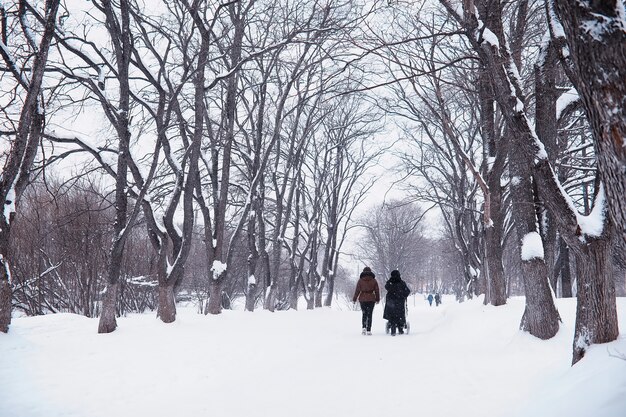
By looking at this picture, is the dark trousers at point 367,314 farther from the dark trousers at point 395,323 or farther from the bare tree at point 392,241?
the bare tree at point 392,241

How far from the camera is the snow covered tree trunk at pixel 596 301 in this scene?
4.16 metres

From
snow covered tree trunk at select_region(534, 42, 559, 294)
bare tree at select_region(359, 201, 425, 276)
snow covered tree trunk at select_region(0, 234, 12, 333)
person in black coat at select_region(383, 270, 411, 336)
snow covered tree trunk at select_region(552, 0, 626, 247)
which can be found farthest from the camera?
bare tree at select_region(359, 201, 425, 276)

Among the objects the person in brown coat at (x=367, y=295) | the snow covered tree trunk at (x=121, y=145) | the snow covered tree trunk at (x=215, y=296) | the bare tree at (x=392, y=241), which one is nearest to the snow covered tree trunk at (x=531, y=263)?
the person in brown coat at (x=367, y=295)

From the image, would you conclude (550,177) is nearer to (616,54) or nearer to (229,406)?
(616,54)

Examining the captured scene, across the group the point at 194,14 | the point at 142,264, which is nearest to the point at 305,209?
the point at 142,264

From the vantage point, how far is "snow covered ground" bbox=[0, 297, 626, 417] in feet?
12.5

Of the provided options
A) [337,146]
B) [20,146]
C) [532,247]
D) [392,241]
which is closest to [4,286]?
[20,146]

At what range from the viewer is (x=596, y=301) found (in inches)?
166

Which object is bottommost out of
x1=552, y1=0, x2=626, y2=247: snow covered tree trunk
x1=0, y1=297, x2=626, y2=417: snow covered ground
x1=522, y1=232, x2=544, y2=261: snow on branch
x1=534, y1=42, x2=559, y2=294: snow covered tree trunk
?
x1=0, y1=297, x2=626, y2=417: snow covered ground

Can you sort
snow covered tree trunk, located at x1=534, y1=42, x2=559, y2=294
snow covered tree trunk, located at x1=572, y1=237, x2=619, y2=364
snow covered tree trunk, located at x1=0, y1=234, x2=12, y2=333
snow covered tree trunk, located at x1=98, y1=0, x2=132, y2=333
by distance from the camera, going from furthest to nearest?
snow covered tree trunk, located at x1=98, y1=0, x2=132, y2=333
snow covered tree trunk, located at x1=0, y1=234, x2=12, y2=333
snow covered tree trunk, located at x1=534, y1=42, x2=559, y2=294
snow covered tree trunk, located at x1=572, y1=237, x2=619, y2=364

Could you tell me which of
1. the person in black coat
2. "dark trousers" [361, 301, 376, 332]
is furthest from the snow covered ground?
"dark trousers" [361, 301, 376, 332]

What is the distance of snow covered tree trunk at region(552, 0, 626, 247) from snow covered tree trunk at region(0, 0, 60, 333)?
21.1 ft

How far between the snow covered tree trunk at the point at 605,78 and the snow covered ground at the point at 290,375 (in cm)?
152

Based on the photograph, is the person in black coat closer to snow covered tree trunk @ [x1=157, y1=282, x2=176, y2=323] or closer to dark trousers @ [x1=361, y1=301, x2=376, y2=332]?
dark trousers @ [x1=361, y1=301, x2=376, y2=332]
